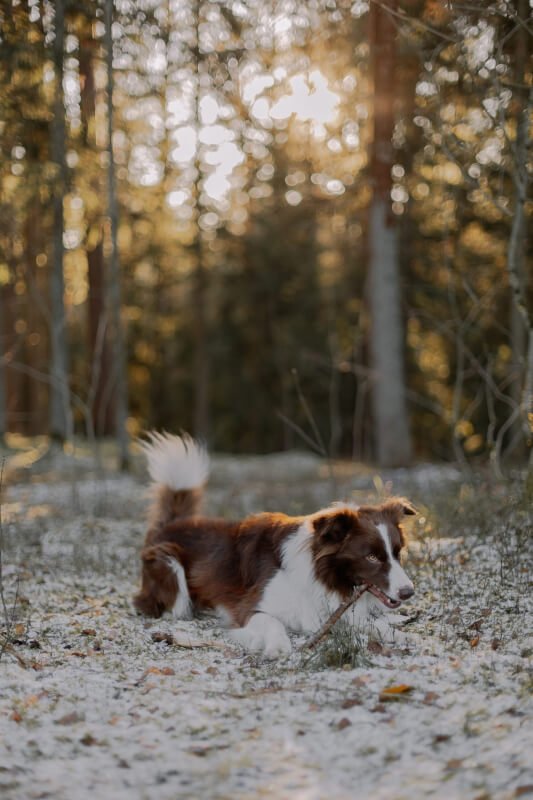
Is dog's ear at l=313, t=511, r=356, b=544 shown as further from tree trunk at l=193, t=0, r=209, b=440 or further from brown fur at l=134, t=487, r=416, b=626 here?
tree trunk at l=193, t=0, r=209, b=440

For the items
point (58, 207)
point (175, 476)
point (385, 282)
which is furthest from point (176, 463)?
point (58, 207)

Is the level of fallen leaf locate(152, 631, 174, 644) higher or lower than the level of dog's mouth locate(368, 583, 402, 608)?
lower

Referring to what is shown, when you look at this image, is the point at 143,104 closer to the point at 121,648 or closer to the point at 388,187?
the point at 388,187

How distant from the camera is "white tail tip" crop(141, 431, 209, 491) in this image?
25.5 feet

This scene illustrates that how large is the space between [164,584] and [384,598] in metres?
1.93

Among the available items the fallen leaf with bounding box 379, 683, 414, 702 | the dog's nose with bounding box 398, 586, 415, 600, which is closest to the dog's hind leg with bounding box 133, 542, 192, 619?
the dog's nose with bounding box 398, 586, 415, 600

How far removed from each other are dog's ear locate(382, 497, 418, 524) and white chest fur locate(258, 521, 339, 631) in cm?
60

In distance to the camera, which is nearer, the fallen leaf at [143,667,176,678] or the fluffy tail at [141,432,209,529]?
the fallen leaf at [143,667,176,678]

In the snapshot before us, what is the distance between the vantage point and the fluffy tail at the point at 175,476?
779 centimetres

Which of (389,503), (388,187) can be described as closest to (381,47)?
(388,187)

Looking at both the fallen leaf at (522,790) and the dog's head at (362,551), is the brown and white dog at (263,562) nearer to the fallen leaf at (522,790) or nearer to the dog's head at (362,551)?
the dog's head at (362,551)

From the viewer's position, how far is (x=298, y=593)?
6.53 m

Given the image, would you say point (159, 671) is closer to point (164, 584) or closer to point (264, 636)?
point (264, 636)

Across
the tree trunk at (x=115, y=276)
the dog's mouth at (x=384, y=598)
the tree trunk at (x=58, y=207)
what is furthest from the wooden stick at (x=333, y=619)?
the tree trunk at (x=115, y=276)
